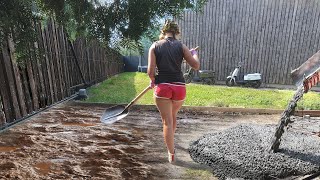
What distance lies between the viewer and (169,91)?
3439 mm

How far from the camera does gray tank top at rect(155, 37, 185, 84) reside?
3.42 m

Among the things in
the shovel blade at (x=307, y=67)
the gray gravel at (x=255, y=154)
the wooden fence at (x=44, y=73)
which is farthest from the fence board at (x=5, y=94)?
the shovel blade at (x=307, y=67)

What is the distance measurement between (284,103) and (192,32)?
5.76 meters

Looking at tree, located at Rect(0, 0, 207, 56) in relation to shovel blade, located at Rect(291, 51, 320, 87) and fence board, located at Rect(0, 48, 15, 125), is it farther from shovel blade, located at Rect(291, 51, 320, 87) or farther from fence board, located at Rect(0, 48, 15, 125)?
fence board, located at Rect(0, 48, 15, 125)

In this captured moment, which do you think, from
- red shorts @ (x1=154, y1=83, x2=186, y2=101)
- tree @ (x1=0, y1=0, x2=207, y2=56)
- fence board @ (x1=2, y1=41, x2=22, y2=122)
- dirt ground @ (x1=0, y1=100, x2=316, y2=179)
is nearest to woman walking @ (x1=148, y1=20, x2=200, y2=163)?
red shorts @ (x1=154, y1=83, x2=186, y2=101)

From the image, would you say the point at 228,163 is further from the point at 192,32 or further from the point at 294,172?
the point at 192,32

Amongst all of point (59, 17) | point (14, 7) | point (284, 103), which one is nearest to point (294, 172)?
point (59, 17)

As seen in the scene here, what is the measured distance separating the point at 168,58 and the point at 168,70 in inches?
5.9

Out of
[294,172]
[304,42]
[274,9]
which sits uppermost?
[274,9]

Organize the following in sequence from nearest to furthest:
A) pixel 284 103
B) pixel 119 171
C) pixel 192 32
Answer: pixel 119 171 → pixel 284 103 → pixel 192 32

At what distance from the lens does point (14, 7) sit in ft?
6.29

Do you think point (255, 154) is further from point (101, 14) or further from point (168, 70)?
point (101, 14)

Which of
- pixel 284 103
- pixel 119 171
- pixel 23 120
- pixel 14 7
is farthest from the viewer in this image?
pixel 284 103

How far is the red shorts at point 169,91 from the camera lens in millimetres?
3439
